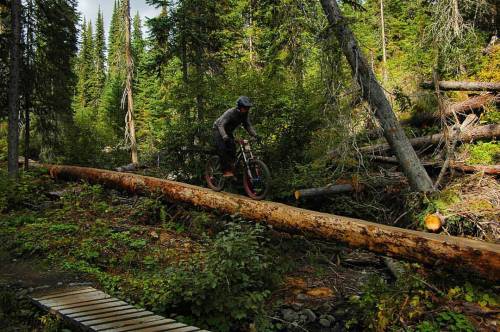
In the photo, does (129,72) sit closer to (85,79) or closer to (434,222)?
(434,222)

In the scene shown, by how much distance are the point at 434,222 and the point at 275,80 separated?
7078mm

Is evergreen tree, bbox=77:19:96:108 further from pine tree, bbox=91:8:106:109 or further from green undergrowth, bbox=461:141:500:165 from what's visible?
green undergrowth, bbox=461:141:500:165

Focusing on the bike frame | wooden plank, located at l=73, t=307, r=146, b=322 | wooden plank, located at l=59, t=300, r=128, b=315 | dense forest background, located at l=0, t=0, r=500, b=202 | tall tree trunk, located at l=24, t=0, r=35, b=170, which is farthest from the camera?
tall tree trunk, located at l=24, t=0, r=35, b=170

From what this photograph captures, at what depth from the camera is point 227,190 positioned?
10.6 meters

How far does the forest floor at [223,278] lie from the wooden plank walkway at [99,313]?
0.23m

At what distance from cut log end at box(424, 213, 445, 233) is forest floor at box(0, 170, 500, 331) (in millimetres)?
1019

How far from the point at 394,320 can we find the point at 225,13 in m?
23.8

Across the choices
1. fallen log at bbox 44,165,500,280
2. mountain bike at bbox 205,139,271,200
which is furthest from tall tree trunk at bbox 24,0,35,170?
mountain bike at bbox 205,139,271,200

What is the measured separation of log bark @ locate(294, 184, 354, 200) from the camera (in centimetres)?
928

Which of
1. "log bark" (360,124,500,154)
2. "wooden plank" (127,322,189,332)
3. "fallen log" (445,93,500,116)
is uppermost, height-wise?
"fallen log" (445,93,500,116)

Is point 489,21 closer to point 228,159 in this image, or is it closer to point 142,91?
point 228,159

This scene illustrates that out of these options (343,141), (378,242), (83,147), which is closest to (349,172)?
(343,141)

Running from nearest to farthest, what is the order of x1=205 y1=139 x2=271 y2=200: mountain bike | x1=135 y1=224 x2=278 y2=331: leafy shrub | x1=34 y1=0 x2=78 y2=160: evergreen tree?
1. x1=135 y1=224 x2=278 y2=331: leafy shrub
2. x1=205 y1=139 x2=271 y2=200: mountain bike
3. x1=34 y1=0 x2=78 y2=160: evergreen tree

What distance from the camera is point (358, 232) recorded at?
6660 mm
